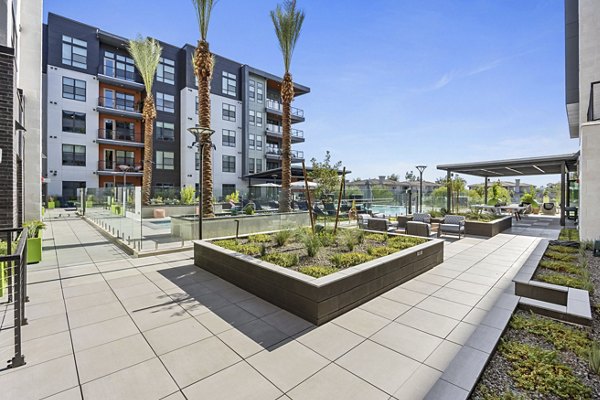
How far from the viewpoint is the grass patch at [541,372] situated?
225 centimetres

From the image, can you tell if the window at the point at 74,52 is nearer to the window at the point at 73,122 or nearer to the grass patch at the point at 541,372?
the window at the point at 73,122

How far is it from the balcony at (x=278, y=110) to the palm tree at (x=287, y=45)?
64.6 feet

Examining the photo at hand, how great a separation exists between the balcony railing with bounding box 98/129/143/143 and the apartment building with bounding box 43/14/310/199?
0.25 ft

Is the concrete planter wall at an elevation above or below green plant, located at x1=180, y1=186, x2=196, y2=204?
below

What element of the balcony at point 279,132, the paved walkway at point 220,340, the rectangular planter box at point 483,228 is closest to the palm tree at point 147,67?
the paved walkway at point 220,340

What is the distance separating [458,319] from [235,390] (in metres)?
3.03

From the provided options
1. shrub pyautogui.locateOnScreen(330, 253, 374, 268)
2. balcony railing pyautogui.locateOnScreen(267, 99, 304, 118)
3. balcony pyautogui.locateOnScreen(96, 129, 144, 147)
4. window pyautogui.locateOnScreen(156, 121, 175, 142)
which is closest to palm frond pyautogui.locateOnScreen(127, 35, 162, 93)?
balcony pyautogui.locateOnScreen(96, 129, 144, 147)

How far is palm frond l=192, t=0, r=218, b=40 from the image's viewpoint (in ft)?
33.8

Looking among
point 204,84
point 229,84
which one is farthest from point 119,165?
point 204,84

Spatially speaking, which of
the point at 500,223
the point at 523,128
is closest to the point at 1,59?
the point at 500,223

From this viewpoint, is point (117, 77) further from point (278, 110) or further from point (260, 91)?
point (278, 110)

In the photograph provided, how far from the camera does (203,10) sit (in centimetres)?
1038

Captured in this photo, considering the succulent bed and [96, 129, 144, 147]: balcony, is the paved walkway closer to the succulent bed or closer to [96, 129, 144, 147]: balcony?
the succulent bed

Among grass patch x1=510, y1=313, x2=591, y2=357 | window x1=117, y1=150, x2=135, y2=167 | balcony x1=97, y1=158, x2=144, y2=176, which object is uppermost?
window x1=117, y1=150, x2=135, y2=167
